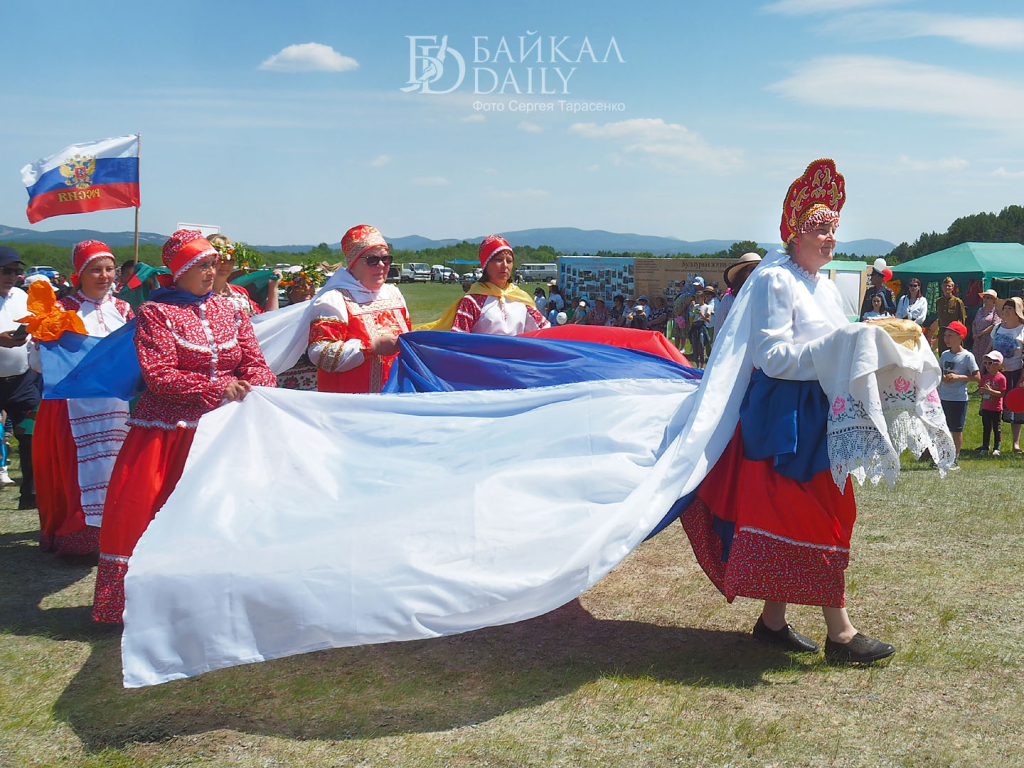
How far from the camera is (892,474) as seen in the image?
3.35 m

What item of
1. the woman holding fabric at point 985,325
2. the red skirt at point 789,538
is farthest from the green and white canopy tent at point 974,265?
the red skirt at point 789,538

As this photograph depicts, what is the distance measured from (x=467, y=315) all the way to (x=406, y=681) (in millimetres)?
2515

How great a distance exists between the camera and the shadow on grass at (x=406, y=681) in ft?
10.6

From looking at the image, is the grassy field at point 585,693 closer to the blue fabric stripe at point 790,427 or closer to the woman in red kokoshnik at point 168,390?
the woman in red kokoshnik at point 168,390

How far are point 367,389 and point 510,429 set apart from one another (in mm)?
1595

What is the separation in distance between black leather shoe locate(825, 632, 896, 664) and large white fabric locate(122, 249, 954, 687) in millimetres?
952

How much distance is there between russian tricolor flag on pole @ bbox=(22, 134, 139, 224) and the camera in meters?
8.91

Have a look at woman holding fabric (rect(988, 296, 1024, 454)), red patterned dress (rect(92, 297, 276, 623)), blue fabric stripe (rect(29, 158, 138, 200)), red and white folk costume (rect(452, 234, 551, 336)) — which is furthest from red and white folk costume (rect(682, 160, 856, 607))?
blue fabric stripe (rect(29, 158, 138, 200))

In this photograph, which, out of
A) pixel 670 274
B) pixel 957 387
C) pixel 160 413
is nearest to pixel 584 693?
pixel 160 413

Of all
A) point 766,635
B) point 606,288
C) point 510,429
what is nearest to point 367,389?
point 510,429

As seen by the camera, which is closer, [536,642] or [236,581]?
[236,581]

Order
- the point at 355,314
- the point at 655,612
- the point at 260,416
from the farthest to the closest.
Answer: the point at 355,314, the point at 655,612, the point at 260,416

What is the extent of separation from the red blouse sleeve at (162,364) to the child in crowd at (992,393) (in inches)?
291

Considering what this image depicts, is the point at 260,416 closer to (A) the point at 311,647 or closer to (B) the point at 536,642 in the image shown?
(A) the point at 311,647
